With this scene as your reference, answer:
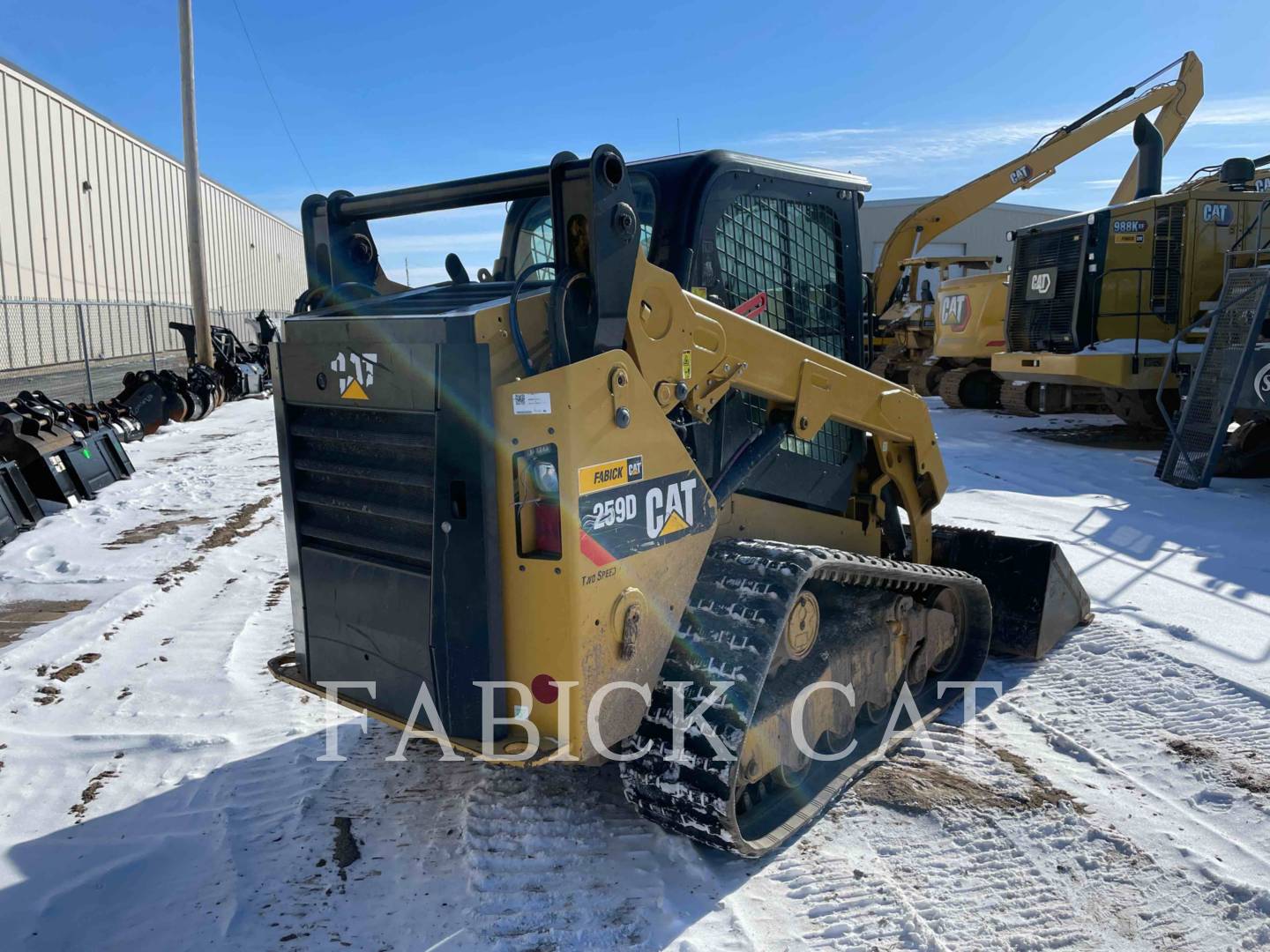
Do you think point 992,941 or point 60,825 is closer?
point 992,941

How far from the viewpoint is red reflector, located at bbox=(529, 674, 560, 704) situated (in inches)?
109

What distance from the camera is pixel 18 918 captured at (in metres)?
2.94

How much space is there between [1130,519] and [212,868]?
7.52 m

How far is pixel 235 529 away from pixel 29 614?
2.21 metres

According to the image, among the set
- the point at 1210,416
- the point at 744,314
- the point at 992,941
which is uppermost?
the point at 744,314

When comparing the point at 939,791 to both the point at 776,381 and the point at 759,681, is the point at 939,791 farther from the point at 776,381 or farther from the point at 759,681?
the point at 776,381

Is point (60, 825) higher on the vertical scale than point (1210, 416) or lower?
lower

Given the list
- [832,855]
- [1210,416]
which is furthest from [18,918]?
[1210,416]

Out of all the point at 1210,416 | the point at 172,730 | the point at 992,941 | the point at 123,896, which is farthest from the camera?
the point at 1210,416

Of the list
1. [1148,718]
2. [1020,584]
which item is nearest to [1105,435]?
[1020,584]

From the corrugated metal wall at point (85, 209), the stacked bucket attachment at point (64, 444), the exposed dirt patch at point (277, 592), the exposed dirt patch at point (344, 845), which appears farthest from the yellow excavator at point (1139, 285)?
the corrugated metal wall at point (85, 209)

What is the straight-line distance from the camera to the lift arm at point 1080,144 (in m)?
16.2

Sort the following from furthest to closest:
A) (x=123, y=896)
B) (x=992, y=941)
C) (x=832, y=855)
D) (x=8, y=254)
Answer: (x=8, y=254), (x=832, y=855), (x=123, y=896), (x=992, y=941)

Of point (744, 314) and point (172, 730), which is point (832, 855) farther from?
point (172, 730)
